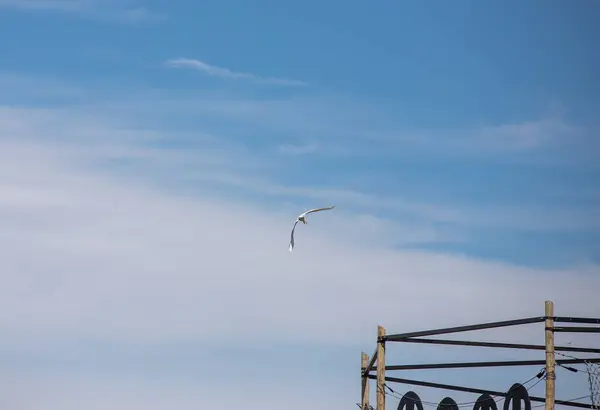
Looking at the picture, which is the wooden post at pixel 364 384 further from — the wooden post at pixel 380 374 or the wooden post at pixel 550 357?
the wooden post at pixel 550 357

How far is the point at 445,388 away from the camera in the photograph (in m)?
32.8

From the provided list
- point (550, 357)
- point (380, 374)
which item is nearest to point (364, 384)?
point (380, 374)

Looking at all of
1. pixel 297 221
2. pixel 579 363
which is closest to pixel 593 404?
pixel 579 363

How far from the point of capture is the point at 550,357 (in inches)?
1185

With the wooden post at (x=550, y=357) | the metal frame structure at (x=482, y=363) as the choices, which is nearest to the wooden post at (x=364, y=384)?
the metal frame structure at (x=482, y=363)

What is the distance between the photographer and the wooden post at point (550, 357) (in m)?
29.9

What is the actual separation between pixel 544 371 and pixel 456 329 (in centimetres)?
300

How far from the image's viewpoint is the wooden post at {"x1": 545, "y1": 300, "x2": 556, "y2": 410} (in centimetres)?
2986

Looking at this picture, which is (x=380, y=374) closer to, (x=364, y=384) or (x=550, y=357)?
(x=364, y=384)

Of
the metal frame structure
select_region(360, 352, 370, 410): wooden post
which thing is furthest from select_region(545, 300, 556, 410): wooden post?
select_region(360, 352, 370, 410): wooden post

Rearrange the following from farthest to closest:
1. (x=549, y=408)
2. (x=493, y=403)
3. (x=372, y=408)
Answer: (x=372, y=408)
(x=493, y=403)
(x=549, y=408)

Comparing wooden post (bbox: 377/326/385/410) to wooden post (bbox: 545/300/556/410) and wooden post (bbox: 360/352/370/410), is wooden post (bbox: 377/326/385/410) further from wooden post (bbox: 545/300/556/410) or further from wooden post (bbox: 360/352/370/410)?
wooden post (bbox: 545/300/556/410)

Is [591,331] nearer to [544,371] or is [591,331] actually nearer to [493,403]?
[544,371]

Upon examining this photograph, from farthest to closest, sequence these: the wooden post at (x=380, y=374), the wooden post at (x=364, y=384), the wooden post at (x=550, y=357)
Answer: the wooden post at (x=364, y=384), the wooden post at (x=380, y=374), the wooden post at (x=550, y=357)
